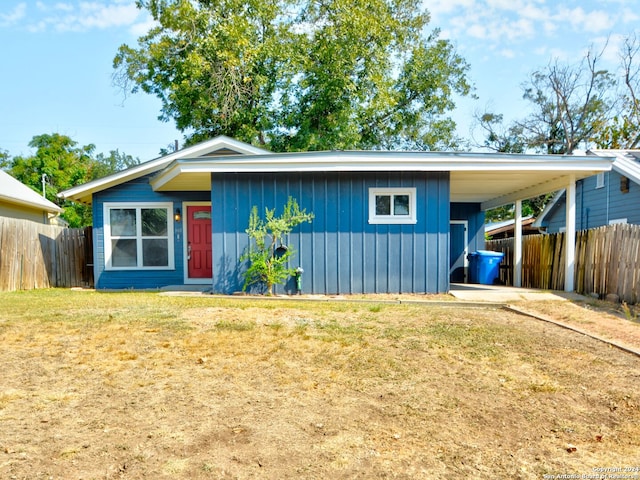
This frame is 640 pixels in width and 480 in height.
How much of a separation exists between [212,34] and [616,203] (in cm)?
1602

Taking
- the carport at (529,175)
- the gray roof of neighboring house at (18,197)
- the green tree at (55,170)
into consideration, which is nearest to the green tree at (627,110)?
the carport at (529,175)

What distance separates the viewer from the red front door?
11236 millimetres

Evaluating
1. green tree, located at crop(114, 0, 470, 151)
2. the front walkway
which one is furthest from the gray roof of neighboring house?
the front walkway

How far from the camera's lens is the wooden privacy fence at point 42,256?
34.1ft

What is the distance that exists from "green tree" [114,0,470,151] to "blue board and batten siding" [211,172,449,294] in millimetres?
9308

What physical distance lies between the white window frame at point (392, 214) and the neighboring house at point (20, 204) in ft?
39.0

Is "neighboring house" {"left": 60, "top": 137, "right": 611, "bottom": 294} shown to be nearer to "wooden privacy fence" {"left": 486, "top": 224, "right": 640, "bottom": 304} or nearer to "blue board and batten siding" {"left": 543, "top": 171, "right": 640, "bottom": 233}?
"wooden privacy fence" {"left": 486, "top": 224, "right": 640, "bottom": 304}

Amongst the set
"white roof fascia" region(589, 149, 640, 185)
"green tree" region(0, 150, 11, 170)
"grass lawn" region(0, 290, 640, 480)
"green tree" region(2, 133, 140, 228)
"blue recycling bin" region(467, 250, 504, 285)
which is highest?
"green tree" region(0, 150, 11, 170)

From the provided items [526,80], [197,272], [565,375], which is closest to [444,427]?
[565,375]

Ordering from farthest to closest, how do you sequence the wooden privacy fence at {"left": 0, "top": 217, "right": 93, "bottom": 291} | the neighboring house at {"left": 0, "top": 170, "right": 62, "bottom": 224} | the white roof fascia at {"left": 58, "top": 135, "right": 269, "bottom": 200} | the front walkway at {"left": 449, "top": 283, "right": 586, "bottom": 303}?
the neighboring house at {"left": 0, "top": 170, "right": 62, "bottom": 224} < the white roof fascia at {"left": 58, "top": 135, "right": 269, "bottom": 200} < the wooden privacy fence at {"left": 0, "top": 217, "right": 93, "bottom": 291} < the front walkway at {"left": 449, "top": 283, "right": 586, "bottom": 303}

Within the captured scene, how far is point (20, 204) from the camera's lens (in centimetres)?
1547

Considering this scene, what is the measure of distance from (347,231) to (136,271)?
5976mm

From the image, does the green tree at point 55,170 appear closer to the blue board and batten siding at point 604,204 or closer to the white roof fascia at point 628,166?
the blue board and batten siding at point 604,204

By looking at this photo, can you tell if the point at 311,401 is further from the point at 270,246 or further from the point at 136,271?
the point at 136,271
